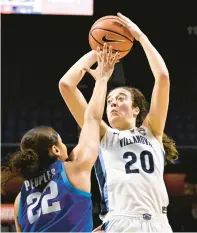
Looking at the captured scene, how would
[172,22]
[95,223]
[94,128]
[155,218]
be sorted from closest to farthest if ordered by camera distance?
[94,128] < [155,218] < [95,223] < [172,22]

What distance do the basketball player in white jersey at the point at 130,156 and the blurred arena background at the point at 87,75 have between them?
17.6 ft

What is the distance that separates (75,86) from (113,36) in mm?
610

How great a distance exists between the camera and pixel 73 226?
6.79ft

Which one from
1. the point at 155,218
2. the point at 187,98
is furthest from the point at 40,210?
the point at 187,98

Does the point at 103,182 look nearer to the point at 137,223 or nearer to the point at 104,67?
the point at 137,223

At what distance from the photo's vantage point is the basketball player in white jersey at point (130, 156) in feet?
9.70

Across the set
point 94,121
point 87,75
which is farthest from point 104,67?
point 87,75

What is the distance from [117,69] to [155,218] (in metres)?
7.46

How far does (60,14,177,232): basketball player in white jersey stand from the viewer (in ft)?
9.70

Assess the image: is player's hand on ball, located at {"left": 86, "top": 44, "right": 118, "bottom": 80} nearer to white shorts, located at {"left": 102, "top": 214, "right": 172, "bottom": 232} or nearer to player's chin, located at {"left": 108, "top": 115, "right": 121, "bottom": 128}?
player's chin, located at {"left": 108, "top": 115, "right": 121, "bottom": 128}

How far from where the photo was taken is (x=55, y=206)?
205 cm

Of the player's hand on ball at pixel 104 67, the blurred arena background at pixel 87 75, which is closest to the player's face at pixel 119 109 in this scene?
the player's hand on ball at pixel 104 67

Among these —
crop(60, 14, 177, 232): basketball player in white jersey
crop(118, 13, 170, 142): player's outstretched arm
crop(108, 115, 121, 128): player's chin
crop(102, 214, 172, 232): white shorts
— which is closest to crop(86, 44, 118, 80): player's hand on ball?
crop(60, 14, 177, 232): basketball player in white jersey

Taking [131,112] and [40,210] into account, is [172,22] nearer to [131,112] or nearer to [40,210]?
[131,112]
